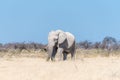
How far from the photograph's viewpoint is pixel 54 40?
2334 cm

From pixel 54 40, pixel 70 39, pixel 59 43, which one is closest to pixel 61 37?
pixel 59 43

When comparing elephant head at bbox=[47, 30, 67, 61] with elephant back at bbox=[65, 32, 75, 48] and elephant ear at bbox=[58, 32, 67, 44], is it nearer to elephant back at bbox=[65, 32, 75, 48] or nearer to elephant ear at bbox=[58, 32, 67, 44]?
elephant ear at bbox=[58, 32, 67, 44]

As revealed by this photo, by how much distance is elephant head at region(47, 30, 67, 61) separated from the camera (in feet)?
75.8

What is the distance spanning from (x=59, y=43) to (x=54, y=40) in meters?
0.47

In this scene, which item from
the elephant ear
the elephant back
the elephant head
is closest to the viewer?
the elephant head

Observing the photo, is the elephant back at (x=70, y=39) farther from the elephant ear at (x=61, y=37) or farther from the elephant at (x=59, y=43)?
the elephant ear at (x=61, y=37)

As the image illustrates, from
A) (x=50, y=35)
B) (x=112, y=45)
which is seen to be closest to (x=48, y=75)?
(x=50, y=35)

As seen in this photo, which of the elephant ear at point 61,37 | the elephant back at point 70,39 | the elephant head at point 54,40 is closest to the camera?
the elephant head at point 54,40

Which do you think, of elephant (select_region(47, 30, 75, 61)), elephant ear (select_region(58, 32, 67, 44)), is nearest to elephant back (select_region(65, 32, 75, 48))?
elephant (select_region(47, 30, 75, 61))

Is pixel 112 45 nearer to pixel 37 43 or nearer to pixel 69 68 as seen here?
pixel 37 43

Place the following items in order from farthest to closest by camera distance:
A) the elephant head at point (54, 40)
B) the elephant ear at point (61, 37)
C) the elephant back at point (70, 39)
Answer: the elephant back at point (70, 39)
the elephant ear at point (61, 37)
the elephant head at point (54, 40)

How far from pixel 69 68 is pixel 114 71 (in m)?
1.46

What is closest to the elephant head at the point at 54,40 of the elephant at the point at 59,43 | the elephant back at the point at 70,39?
the elephant at the point at 59,43

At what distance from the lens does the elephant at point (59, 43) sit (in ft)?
75.9
